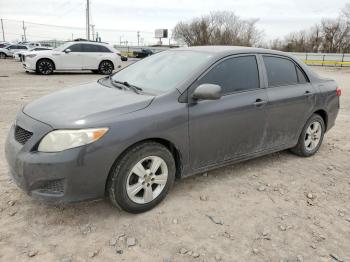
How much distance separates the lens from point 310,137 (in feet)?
16.3

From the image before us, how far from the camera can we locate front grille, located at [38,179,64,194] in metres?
2.82

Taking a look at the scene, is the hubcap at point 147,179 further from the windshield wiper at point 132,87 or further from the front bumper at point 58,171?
the windshield wiper at point 132,87

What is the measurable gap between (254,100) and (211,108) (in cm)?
70

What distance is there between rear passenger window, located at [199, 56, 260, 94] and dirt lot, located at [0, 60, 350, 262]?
112 cm

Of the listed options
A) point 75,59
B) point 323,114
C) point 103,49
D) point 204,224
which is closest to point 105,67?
point 103,49

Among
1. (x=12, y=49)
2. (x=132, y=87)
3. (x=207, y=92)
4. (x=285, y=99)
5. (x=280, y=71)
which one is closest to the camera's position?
(x=207, y=92)

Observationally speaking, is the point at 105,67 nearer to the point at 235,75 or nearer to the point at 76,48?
the point at 76,48

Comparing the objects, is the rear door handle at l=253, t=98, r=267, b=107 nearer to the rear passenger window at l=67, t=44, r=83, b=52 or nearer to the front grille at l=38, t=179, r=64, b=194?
the front grille at l=38, t=179, r=64, b=194

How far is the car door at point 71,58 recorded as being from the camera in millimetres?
15484

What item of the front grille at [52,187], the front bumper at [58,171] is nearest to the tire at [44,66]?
the front bumper at [58,171]

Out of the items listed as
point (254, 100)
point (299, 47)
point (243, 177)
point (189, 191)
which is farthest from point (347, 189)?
point (299, 47)

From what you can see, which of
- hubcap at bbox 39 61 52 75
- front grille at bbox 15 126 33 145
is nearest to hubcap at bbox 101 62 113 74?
hubcap at bbox 39 61 52 75

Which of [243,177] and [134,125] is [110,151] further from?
[243,177]

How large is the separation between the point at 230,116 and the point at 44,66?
13.5 metres
